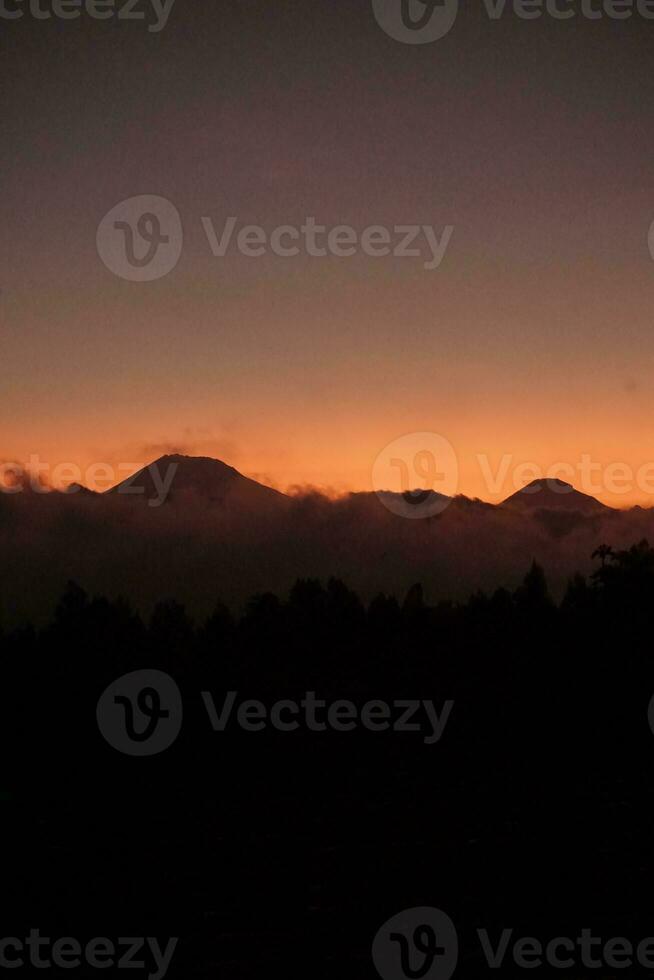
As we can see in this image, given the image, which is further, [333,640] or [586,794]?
[333,640]

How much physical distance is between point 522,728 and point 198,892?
58002 millimetres

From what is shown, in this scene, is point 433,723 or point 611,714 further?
point 433,723

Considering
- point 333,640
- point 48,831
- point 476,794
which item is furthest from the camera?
point 333,640

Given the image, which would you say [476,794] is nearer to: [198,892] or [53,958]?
[198,892]

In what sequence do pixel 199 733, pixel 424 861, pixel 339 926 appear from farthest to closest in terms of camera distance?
pixel 199 733, pixel 424 861, pixel 339 926

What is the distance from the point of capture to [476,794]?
7206cm

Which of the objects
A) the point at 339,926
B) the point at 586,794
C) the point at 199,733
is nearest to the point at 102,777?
the point at 199,733

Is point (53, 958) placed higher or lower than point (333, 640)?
lower

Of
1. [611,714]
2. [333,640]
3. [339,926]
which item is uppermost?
[333,640]

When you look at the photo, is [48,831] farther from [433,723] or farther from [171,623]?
[171,623]

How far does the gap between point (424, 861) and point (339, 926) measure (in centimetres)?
1292

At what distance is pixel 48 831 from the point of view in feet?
216

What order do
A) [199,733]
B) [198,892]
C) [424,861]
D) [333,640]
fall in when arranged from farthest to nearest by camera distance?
1. [333,640]
2. [199,733]
3. [424,861]
4. [198,892]

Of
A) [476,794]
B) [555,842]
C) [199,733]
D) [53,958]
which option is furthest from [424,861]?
[199,733]
